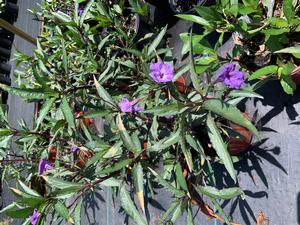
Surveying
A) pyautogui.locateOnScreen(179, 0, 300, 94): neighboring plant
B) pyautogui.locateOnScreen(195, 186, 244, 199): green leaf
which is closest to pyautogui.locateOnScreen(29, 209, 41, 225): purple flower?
pyautogui.locateOnScreen(195, 186, 244, 199): green leaf

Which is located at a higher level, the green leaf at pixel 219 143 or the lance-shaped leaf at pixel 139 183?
the green leaf at pixel 219 143

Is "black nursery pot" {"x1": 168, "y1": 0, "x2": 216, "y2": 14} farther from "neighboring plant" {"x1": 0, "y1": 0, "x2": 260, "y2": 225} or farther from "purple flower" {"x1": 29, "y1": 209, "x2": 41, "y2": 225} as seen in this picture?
"purple flower" {"x1": 29, "y1": 209, "x2": 41, "y2": 225}

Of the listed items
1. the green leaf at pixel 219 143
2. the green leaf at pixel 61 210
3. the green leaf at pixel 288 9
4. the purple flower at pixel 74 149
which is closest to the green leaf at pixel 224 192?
the green leaf at pixel 219 143

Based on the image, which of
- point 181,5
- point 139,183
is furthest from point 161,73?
point 181,5

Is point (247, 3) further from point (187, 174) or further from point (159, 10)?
point (159, 10)

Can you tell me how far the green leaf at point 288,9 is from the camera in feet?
3.81

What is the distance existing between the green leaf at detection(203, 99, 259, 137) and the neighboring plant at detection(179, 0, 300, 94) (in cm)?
31

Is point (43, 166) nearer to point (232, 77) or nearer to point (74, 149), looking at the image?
point (74, 149)

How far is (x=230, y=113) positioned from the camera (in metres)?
1.06

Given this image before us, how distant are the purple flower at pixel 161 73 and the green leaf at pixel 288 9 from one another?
0.41 metres

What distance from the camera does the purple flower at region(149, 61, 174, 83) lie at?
1.19 metres

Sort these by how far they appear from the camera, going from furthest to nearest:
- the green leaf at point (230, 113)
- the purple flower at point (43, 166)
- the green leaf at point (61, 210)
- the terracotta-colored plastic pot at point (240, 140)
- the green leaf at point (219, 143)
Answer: the purple flower at point (43, 166) < the terracotta-colored plastic pot at point (240, 140) < the green leaf at point (61, 210) < the green leaf at point (219, 143) < the green leaf at point (230, 113)

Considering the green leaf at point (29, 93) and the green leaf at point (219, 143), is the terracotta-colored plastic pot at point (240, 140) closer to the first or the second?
the green leaf at point (219, 143)

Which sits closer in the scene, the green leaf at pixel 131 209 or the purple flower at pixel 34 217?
the green leaf at pixel 131 209
